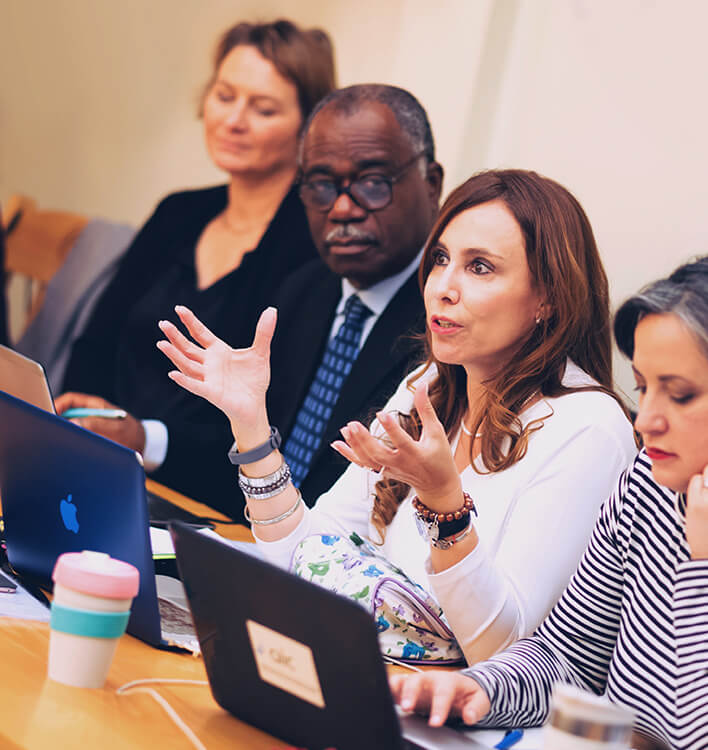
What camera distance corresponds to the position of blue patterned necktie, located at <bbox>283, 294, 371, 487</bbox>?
208 centimetres

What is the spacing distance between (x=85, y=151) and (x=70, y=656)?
347cm

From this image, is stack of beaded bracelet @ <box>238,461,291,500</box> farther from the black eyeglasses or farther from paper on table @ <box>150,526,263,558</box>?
the black eyeglasses

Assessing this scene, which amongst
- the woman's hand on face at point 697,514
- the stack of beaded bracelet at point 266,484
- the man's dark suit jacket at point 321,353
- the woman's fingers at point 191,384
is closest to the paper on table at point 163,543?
the stack of beaded bracelet at point 266,484

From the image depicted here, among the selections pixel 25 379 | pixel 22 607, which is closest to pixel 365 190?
pixel 25 379

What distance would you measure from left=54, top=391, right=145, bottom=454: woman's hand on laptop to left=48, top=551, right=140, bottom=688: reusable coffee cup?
1068 millimetres

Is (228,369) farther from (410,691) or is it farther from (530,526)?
(410,691)

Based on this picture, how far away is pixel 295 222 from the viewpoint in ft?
8.59

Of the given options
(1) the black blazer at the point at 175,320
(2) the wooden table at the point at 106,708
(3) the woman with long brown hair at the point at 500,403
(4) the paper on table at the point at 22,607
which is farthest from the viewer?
(1) the black blazer at the point at 175,320

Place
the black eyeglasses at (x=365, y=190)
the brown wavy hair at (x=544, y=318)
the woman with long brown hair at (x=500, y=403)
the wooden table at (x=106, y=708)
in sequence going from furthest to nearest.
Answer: the black eyeglasses at (x=365, y=190)
the brown wavy hair at (x=544, y=318)
the woman with long brown hair at (x=500, y=403)
the wooden table at (x=106, y=708)

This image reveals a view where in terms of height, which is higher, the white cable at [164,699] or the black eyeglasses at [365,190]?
the black eyeglasses at [365,190]

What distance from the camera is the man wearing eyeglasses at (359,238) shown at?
2.03 m

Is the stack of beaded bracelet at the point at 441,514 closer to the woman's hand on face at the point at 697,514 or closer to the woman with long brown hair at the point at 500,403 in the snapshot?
the woman with long brown hair at the point at 500,403

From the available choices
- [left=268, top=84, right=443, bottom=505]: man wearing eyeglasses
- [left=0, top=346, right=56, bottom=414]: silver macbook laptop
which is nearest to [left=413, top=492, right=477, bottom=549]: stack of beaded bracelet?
[left=0, top=346, right=56, bottom=414]: silver macbook laptop

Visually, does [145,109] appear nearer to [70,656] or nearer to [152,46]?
[152,46]
